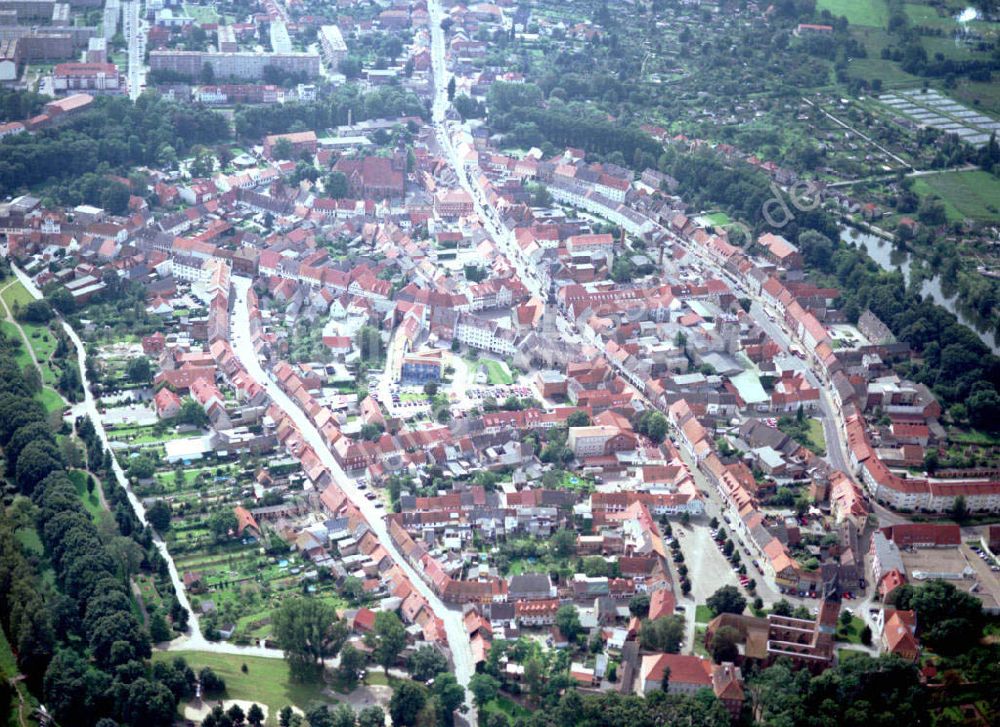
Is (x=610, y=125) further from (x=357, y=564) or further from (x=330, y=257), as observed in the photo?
(x=357, y=564)

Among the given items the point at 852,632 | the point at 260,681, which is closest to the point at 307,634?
the point at 260,681

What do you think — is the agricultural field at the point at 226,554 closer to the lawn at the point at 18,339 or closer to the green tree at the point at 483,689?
the green tree at the point at 483,689

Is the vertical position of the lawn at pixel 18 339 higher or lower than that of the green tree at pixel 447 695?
higher

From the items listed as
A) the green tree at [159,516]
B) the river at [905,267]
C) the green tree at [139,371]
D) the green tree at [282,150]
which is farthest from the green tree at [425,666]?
the green tree at [282,150]

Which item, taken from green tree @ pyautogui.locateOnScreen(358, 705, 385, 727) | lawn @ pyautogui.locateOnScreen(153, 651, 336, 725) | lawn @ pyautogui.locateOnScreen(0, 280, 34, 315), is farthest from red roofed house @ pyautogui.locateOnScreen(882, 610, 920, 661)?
lawn @ pyautogui.locateOnScreen(0, 280, 34, 315)

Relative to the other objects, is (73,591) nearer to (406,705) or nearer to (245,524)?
(245,524)

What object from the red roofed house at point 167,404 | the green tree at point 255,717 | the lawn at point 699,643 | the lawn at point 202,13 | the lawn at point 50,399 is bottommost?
the green tree at point 255,717

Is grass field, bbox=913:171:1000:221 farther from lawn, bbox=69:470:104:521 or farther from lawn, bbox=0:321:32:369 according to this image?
lawn, bbox=69:470:104:521
